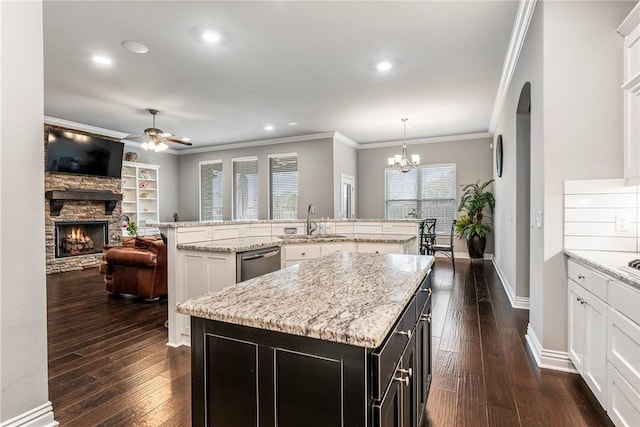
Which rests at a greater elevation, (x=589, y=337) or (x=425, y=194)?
(x=425, y=194)

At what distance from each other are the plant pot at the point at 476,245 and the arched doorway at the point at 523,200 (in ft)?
10.6

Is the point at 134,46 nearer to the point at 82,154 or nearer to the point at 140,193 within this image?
the point at 82,154

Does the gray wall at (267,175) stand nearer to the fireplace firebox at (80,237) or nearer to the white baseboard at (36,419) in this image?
the fireplace firebox at (80,237)

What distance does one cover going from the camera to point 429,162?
8047 millimetres

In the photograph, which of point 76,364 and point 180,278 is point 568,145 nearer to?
point 180,278

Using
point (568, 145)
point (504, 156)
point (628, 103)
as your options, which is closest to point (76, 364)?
point (568, 145)

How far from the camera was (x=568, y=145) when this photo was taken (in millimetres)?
2357

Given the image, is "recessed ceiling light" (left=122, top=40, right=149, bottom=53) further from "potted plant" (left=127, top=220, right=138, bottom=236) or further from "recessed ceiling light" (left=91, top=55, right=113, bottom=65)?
"potted plant" (left=127, top=220, right=138, bottom=236)

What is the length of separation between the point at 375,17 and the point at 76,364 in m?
3.81

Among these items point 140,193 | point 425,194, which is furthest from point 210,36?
point 425,194

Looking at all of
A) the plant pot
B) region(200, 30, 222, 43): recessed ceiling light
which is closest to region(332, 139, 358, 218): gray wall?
the plant pot

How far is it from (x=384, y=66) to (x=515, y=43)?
136 cm

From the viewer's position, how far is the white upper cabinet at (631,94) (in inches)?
78.4

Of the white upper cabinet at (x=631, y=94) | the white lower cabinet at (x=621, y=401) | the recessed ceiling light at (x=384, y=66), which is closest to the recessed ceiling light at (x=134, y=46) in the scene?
the recessed ceiling light at (x=384, y=66)
